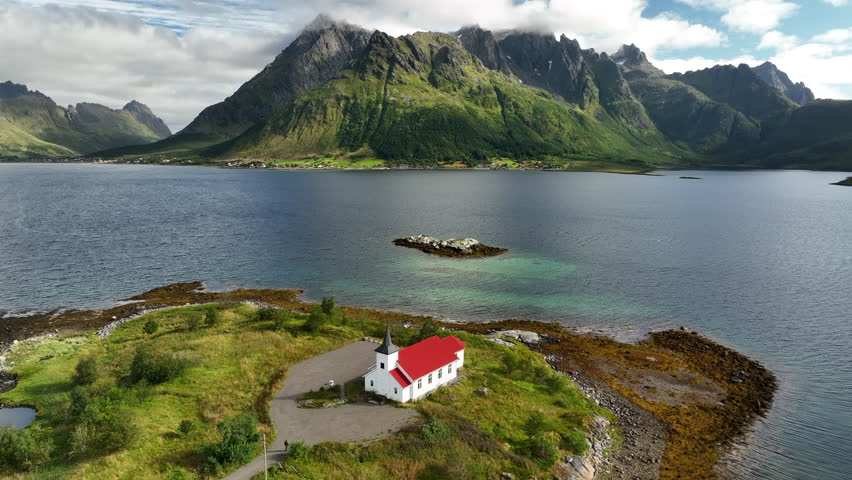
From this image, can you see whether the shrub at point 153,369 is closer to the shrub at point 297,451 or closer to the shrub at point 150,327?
the shrub at point 150,327

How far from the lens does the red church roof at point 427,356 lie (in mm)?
42625

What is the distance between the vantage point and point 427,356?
44.7 meters

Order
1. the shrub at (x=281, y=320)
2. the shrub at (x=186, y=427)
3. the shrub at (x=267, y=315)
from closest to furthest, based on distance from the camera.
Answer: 1. the shrub at (x=186, y=427)
2. the shrub at (x=281, y=320)
3. the shrub at (x=267, y=315)

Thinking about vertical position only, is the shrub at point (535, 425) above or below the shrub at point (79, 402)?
below

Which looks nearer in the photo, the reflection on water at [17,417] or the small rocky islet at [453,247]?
the reflection on water at [17,417]

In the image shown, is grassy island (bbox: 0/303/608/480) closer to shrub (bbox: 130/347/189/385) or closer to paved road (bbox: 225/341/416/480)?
shrub (bbox: 130/347/189/385)

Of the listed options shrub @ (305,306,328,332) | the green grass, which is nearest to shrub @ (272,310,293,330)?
shrub @ (305,306,328,332)

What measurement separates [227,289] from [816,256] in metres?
134

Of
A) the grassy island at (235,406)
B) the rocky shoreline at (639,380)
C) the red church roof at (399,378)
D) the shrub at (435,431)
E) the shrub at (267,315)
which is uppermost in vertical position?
the red church roof at (399,378)

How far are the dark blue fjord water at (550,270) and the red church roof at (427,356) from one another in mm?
23925

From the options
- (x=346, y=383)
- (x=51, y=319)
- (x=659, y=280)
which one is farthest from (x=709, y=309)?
(x=51, y=319)

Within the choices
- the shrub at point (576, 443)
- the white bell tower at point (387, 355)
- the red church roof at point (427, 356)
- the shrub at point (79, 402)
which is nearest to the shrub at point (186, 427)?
the shrub at point (79, 402)

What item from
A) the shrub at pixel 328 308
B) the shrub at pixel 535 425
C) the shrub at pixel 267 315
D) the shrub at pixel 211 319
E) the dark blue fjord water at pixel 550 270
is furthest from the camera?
the shrub at pixel 267 315

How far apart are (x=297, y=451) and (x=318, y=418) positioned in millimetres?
5426
